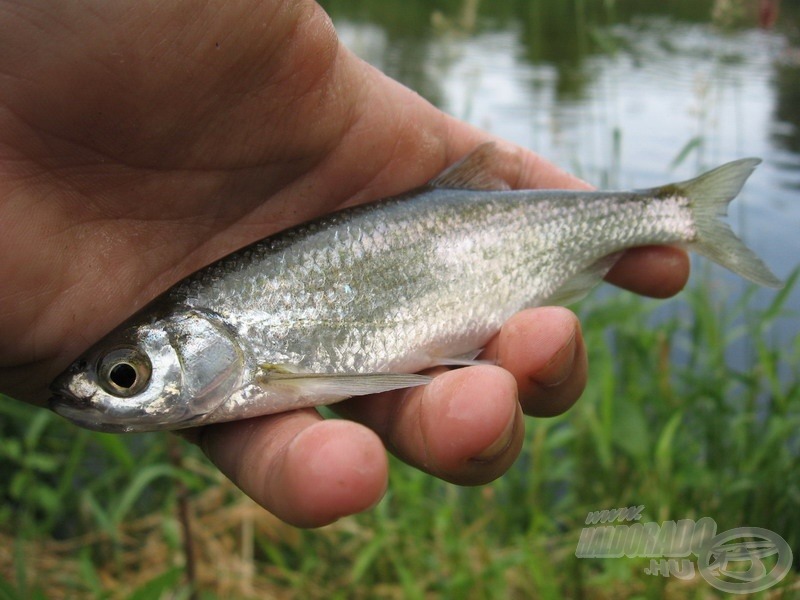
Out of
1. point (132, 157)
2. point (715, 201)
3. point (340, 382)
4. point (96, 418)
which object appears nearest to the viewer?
point (96, 418)

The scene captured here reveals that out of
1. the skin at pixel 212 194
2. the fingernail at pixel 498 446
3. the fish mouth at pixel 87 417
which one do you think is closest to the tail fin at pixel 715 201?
the skin at pixel 212 194

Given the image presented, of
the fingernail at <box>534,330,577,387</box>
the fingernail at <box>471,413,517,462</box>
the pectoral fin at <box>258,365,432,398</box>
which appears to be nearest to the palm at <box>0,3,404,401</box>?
the pectoral fin at <box>258,365,432,398</box>

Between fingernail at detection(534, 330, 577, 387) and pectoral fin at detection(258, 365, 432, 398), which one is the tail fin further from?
pectoral fin at detection(258, 365, 432, 398)

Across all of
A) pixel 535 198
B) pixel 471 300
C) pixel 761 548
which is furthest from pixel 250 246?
pixel 761 548

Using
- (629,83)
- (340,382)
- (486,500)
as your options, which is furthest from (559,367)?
(629,83)

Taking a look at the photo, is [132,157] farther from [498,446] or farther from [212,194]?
[498,446]

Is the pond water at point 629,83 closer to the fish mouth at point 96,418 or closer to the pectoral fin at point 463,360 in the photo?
the pectoral fin at point 463,360

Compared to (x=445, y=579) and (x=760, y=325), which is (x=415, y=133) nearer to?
(x=445, y=579)

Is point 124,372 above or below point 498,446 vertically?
above
